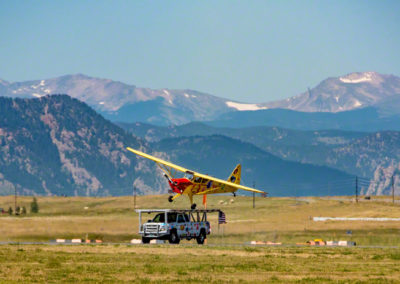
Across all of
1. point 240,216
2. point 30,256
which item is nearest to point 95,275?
point 30,256

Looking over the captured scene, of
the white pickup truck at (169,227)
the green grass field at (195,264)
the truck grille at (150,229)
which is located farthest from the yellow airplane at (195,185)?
the green grass field at (195,264)

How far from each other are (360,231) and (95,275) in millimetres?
70527

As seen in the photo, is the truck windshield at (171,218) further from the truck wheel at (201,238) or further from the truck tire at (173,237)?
the truck wheel at (201,238)

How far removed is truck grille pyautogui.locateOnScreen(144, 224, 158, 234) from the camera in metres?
76.9

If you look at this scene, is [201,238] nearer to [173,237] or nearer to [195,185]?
[173,237]

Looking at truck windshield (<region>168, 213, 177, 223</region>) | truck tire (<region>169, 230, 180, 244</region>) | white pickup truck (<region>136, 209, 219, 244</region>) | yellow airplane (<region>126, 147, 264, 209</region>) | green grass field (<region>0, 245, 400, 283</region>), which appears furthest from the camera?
yellow airplane (<region>126, 147, 264, 209</region>)

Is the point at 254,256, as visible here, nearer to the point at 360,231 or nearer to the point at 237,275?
the point at 237,275

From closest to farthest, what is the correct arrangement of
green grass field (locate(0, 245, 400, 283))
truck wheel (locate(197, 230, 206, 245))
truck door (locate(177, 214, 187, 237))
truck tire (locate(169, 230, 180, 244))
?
green grass field (locate(0, 245, 400, 283)), truck tire (locate(169, 230, 180, 244)), truck door (locate(177, 214, 187, 237)), truck wheel (locate(197, 230, 206, 245))

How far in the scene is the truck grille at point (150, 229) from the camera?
76.9 m

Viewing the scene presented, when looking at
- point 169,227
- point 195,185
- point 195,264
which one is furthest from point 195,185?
point 195,264

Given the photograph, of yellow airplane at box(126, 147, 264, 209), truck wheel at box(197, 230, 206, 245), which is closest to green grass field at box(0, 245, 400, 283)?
truck wheel at box(197, 230, 206, 245)

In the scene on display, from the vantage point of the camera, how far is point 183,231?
78375mm

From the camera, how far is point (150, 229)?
77.2 metres

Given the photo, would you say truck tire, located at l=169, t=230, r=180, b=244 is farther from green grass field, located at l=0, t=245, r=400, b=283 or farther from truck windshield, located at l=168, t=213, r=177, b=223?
green grass field, located at l=0, t=245, r=400, b=283
